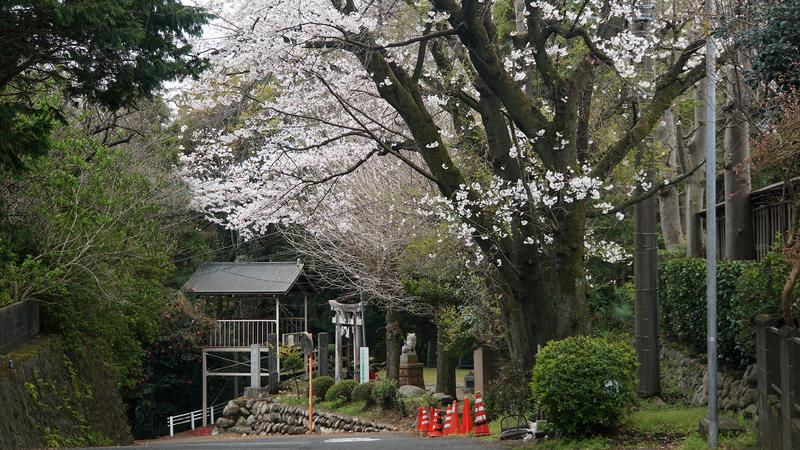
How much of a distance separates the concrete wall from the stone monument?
11.2 meters

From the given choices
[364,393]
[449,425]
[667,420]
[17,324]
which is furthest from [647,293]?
[17,324]

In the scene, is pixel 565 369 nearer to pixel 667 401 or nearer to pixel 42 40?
pixel 667 401

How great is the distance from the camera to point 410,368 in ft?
66.4

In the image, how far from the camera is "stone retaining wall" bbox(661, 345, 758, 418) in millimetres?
7676

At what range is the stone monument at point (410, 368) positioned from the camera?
20.2m

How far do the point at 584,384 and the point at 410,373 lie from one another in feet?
42.8

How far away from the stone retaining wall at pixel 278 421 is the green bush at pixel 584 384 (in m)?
8.51

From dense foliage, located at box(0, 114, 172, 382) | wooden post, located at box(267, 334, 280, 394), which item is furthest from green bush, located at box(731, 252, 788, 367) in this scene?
wooden post, located at box(267, 334, 280, 394)

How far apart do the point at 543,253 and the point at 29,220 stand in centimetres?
875

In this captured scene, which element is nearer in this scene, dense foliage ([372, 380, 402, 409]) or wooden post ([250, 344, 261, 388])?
dense foliage ([372, 380, 402, 409])

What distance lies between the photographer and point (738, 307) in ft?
25.6

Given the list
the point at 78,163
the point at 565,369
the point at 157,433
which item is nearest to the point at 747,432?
the point at 565,369

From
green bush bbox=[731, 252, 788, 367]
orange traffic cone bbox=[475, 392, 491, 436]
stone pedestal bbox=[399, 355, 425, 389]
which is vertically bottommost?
stone pedestal bbox=[399, 355, 425, 389]

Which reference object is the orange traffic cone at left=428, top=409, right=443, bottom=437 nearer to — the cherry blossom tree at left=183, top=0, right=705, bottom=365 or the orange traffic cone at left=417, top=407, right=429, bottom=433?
the orange traffic cone at left=417, top=407, right=429, bottom=433
